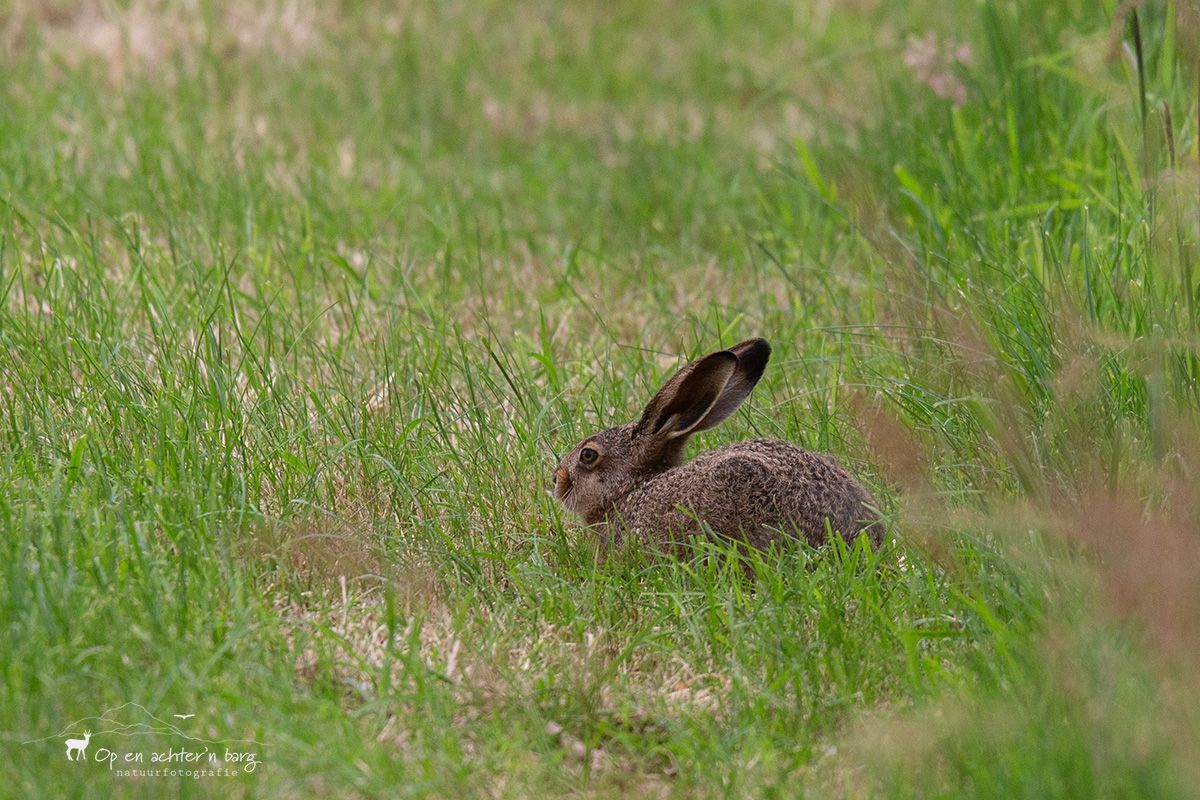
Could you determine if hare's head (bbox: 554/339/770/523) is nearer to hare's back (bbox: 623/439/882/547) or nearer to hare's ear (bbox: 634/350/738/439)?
hare's ear (bbox: 634/350/738/439)

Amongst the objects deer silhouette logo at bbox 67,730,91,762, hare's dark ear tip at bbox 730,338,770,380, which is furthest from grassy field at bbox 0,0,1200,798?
hare's dark ear tip at bbox 730,338,770,380

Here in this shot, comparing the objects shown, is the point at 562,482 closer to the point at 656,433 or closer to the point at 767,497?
the point at 656,433

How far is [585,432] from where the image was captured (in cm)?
511

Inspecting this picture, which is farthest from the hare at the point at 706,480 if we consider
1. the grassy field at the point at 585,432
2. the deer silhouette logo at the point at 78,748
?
the deer silhouette logo at the point at 78,748

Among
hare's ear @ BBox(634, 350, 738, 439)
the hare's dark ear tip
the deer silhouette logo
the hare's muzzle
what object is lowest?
the deer silhouette logo

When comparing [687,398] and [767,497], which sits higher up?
[687,398]

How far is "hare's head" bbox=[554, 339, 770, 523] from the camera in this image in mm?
4652

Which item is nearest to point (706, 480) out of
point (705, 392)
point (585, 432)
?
point (705, 392)

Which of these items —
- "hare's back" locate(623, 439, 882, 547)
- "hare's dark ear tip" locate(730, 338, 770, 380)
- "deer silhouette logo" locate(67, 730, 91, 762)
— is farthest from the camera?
"hare's dark ear tip" locate(730, 338, 770, 380)

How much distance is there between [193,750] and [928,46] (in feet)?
14.0

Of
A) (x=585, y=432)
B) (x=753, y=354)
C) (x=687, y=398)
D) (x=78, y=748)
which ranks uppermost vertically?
(x=753, y=354)

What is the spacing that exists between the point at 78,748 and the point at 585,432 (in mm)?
2267

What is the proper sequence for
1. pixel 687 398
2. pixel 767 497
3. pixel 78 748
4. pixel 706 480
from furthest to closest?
pixel 687 398, pixel 706 480, pixel 767 497, pixel 78 748

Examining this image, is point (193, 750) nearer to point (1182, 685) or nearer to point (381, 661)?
point (381, 661)
